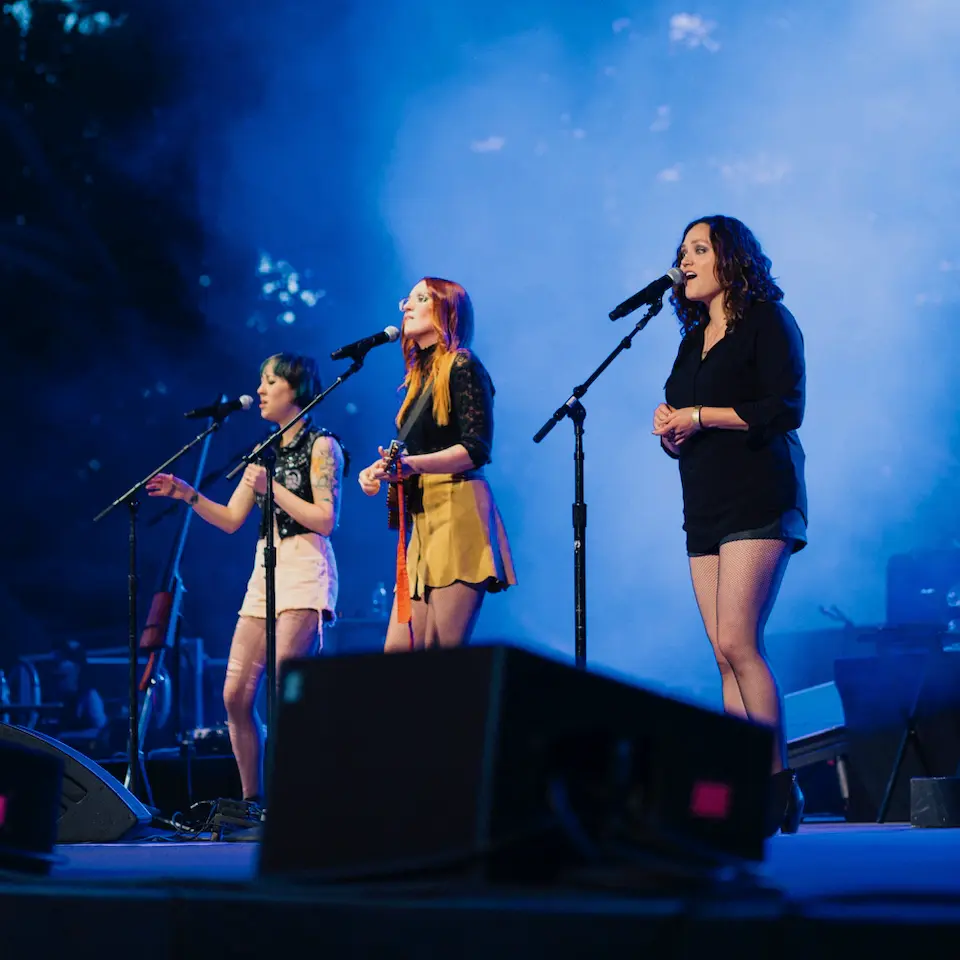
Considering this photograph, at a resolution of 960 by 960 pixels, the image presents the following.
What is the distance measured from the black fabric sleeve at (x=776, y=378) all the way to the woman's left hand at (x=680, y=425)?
114 millimetres

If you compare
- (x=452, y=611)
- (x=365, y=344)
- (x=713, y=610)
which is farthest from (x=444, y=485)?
(x=713, y=610)

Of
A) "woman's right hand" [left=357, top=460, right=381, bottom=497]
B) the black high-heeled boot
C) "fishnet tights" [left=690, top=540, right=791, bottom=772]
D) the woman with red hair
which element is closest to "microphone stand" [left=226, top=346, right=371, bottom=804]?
the woman with red hair

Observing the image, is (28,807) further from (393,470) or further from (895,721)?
(895,721)

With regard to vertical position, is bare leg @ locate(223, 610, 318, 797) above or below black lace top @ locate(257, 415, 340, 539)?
below

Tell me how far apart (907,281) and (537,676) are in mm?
6242

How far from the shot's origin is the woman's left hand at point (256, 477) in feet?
13.6

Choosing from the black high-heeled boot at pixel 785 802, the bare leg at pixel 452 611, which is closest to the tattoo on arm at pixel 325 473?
the bare leg at pixel 452 611

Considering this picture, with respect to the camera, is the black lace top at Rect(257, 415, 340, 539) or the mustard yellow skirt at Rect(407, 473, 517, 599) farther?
the black lace top at Rect(257, 415, 340, 539)

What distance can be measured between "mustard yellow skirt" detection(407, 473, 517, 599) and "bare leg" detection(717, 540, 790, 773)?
76cm

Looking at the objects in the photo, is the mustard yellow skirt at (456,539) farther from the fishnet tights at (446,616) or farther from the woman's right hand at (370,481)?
the woman's right hand at (370,481)

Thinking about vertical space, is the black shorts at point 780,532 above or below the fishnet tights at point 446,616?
above

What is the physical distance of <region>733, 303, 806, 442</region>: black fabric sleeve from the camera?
120 inches

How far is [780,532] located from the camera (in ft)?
9.88

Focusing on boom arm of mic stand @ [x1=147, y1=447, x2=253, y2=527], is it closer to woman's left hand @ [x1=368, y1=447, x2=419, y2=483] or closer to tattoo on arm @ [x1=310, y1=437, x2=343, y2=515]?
tattoo on arm @ [x1=310, y1=437, x2=343, y2=515]
